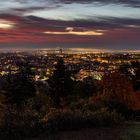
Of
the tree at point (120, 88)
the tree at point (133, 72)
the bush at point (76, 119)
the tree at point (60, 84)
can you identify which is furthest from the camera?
the tree at point (133, 72)

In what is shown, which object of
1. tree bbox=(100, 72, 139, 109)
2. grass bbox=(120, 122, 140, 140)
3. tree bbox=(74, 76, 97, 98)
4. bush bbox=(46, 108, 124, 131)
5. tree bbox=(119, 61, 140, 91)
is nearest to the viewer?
grass bbox=(120, 122, 140, 140)

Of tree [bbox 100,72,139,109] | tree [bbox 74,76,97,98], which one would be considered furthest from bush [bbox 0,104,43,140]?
tree [bbox 74,76,97,98]

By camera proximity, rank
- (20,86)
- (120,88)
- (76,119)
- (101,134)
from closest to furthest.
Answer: (101,134)
(76,119)
(120,88)
(20,86)

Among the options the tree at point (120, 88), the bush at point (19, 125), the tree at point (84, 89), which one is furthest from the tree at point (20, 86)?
the bush at point (19, 125)

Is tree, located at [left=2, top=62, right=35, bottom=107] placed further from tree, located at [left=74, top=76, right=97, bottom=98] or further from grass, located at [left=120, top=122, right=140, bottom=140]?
grass, located at [left=120, top=122, right=140, bottom=140]

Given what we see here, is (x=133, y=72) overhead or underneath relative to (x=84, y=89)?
overhead

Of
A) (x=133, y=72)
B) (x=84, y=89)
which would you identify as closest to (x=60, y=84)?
(x=84, y=89)

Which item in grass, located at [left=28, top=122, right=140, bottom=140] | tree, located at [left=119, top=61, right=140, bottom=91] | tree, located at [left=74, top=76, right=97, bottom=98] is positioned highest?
grass, located at [left=28, top=122, right=140, bottom=140]

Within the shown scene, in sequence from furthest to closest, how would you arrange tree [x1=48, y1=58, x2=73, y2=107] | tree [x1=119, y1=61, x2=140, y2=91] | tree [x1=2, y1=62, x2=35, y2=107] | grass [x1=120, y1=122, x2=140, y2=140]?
1. tree [x1=119, y1=61, x2=140, y2=91]
2. tree [x1=48, y1=58, x2=73, y2=107]
3. tree [x1=2, y1=62, x2=35, y2=107]
4. grass [x1=120, y1=122, x2=140, y2=140]

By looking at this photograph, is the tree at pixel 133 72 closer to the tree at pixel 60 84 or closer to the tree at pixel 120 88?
the tree at pixel 120 88

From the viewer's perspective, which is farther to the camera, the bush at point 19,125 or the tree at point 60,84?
the tree at point 60,84

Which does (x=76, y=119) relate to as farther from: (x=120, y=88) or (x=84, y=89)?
A: (x=84, y=89)

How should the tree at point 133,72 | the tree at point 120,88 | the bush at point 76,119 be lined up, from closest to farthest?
1. the bush at point 76,119
2. the tree at point 120,88
3. the tree at point 133,72

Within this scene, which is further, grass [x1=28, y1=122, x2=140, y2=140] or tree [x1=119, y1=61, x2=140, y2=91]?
tree [x1=119, y1=61, x2=140, y2=91]
